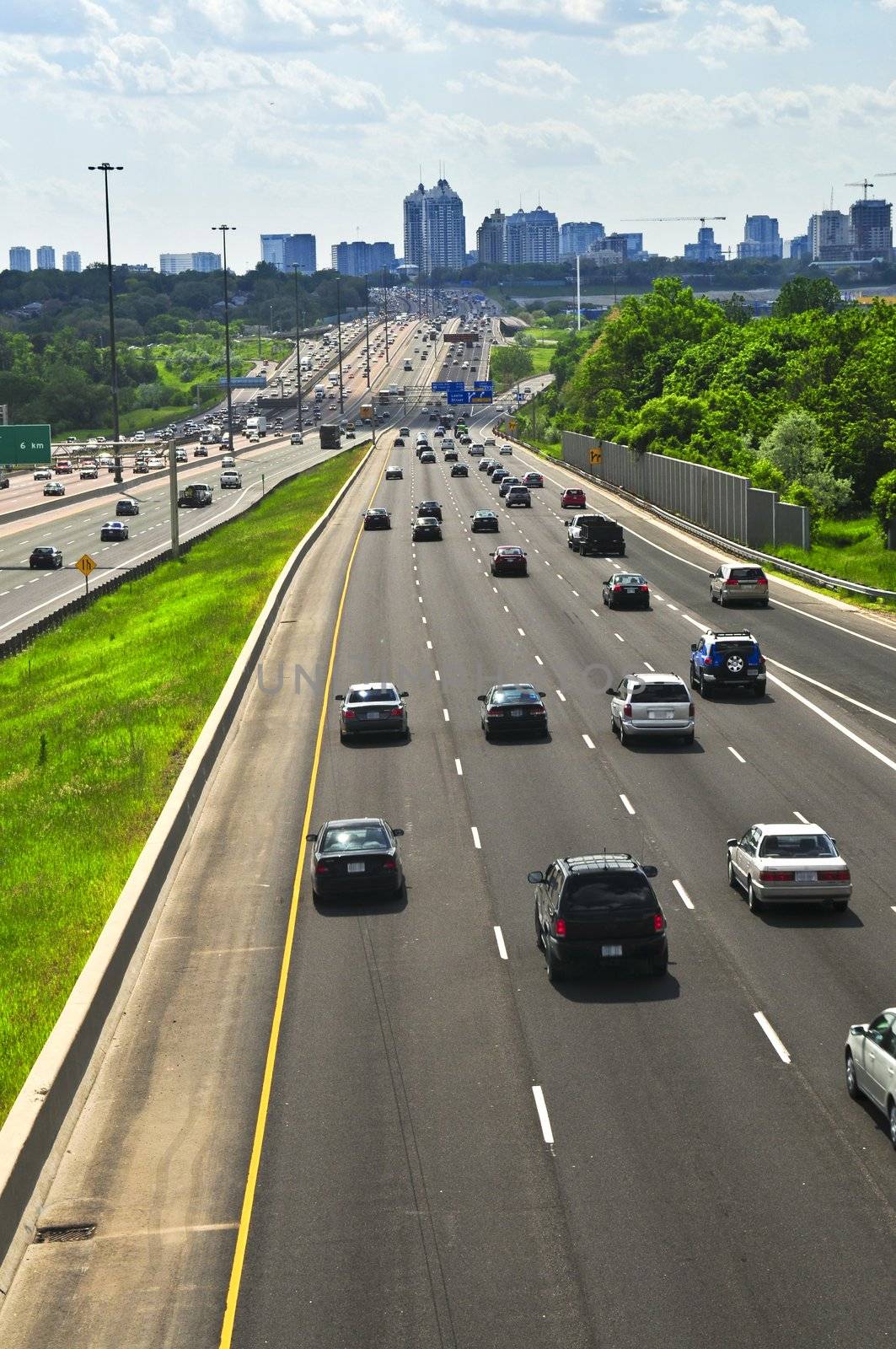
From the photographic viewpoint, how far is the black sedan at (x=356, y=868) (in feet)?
93.2

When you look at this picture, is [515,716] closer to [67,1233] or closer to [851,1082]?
[851,1082]

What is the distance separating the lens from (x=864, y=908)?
27766mm

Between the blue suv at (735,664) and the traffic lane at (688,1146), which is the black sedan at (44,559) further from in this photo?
the traffic lane at (688,1146)

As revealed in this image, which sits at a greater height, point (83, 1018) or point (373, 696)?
point (373, 696)

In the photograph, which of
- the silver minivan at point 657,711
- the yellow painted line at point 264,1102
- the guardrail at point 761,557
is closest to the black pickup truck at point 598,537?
the guardrail at point 761,557

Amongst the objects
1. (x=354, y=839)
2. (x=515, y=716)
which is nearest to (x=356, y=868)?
(x=354, y=839)

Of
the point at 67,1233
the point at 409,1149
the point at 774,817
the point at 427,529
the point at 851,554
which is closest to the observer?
the point at 67,1233

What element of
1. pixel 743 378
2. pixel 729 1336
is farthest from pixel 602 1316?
pixel 743 378

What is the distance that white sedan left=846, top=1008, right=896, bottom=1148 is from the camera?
1780 centimetres

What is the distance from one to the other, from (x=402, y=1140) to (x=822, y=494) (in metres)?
84.0

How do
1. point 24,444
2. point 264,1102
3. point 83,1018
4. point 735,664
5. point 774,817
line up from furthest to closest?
point 24,444 < point 735,664 < point 774,817 < point 83,1018 < point 264,1102

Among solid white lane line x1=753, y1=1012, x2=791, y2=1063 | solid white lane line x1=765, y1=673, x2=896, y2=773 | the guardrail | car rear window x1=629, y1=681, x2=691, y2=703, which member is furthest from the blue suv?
solid white lane line x1=753, y1=1012, x2=791, y2=1063

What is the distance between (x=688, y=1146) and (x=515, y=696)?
2535 cm

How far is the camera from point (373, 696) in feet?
142
